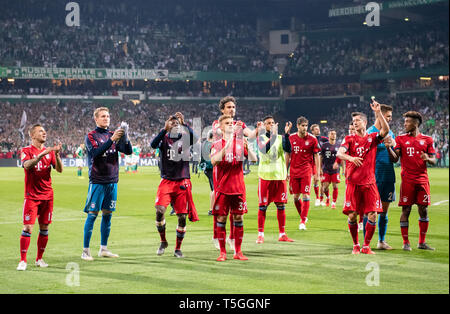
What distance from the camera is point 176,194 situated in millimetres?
9703

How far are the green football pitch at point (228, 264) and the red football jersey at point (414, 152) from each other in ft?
4.36

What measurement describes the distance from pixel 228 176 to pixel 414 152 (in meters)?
3.49

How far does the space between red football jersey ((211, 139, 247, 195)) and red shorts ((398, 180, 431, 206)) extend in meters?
3.14

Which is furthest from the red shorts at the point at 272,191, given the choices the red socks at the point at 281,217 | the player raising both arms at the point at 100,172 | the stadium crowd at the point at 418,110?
the stadium crowd at the point at 418,110

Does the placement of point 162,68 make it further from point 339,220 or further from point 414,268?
point 414,268

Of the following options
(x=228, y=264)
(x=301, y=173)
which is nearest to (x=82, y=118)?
(x=301, y=173)

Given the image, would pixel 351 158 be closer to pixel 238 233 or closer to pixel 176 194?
pixel 238 233

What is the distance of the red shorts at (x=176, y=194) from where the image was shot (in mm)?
9648

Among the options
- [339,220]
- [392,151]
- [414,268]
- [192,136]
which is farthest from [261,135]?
[339,220]

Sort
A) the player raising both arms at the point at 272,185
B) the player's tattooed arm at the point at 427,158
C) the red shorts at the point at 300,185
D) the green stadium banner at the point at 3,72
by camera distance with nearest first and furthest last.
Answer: the player's tattooed arm at the point at 427,158 < the player raising both arms at the point at 272,185 < the red shorts at the point at 300,185 < the green stadium banner at the point at 3,72

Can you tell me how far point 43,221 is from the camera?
29.6 feet

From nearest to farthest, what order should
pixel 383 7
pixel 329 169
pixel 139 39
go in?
Answer: pixel 329 169 → pixel 383 7 → pixel 139 39

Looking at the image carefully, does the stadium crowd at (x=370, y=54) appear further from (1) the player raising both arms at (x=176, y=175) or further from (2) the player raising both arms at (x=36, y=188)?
(2) the player raising both arms at (x=36, y=188)

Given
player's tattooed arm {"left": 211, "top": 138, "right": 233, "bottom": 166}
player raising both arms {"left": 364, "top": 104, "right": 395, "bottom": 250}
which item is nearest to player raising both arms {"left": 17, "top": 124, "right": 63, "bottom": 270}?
player's tattooed arm {"left": 211, "top": 138, "right": 233, "bottom": 166}
